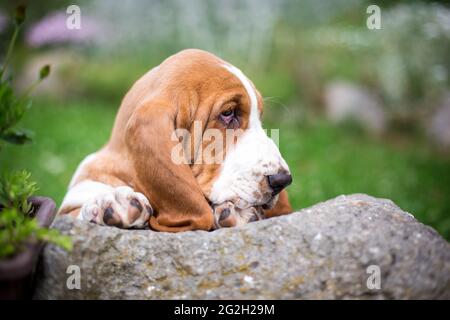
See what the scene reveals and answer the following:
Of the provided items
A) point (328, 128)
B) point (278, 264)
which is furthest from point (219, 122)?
point (328, 128)

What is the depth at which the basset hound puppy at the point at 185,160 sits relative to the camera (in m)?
2.99

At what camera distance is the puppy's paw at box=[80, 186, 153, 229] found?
2922 mm

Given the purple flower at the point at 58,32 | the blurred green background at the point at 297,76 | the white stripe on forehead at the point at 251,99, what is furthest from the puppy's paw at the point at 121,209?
the purple flower at the point at 58,32

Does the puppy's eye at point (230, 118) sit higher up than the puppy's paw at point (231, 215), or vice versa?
the puppy's eye at point (230, 118)

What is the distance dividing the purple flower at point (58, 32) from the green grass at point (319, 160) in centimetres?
227

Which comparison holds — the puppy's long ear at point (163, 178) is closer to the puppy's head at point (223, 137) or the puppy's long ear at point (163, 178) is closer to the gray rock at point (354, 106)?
the puppy's head at point (223, 137)

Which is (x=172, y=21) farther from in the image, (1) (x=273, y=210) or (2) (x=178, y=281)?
(2) (x=178, y=281)

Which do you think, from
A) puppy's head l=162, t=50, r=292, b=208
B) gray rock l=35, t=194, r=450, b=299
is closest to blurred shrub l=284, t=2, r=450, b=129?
puppy's head l=162, t=50, r=292, b=208

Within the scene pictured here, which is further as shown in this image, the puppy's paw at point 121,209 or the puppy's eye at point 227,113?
the puppy's eye at point 227,113

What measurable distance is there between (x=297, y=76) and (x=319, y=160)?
12.7ft

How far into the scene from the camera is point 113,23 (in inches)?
528

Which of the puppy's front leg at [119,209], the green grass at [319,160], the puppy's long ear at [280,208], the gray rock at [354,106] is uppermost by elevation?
the puppy's front leg at [119,209]

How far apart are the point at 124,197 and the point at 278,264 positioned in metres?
0.88

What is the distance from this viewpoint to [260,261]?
271 cm
